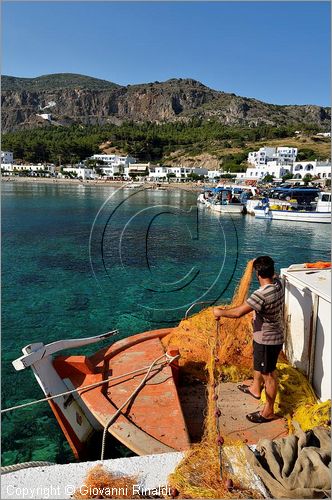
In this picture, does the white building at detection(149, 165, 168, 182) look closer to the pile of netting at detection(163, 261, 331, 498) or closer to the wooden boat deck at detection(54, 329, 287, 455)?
the pile of netting at detection(163, 261, 331, 498)

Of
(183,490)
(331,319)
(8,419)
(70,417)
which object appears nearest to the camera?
(183,490)

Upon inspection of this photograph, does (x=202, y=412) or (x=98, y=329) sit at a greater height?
(x=202, y=412)

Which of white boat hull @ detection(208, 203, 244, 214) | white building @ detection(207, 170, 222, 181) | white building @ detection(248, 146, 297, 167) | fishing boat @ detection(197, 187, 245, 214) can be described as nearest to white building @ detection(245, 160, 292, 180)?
white building @ detection(248, 146, 297, 167)

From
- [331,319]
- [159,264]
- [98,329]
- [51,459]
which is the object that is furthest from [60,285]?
[331,319]

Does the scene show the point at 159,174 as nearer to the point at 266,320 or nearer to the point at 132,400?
the point at 132,400

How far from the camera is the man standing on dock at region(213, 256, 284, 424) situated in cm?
403

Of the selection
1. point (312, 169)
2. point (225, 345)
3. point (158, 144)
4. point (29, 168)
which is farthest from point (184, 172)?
point (225, 345)

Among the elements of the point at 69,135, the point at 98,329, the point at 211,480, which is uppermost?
the point at 69,135

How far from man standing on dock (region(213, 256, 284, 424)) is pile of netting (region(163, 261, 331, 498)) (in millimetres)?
385

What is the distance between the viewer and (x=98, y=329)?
10.4 m

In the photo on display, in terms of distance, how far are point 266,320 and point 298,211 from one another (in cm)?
4123

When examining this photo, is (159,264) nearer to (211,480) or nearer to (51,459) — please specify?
(51,459)

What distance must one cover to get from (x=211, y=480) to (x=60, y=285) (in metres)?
12.3

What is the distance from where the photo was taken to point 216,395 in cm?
467
